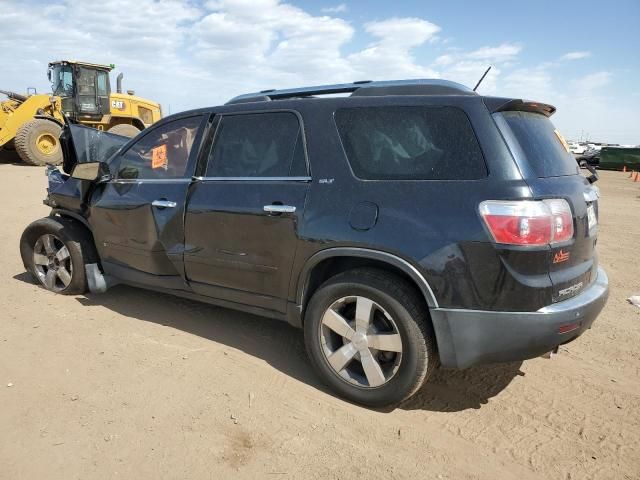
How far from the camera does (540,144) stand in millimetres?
2838

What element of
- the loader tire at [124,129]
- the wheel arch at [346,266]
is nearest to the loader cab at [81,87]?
the loader tire at [124,129]

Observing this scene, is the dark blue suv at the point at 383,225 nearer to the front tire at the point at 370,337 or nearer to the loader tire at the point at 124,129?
the front tire at the point at 370,337

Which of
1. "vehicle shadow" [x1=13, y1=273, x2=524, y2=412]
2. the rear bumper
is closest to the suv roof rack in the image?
the rear bumper

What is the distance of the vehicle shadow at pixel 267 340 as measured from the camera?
10.2 feet

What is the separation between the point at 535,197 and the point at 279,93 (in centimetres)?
199

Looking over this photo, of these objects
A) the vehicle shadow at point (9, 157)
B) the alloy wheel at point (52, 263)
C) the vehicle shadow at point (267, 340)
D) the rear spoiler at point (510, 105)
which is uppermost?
the rear spoiler at point (510, 105)

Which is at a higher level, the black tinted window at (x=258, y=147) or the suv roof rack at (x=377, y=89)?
the suv roof rack at (x=377, y=89)

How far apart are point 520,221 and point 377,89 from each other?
1.22 meters

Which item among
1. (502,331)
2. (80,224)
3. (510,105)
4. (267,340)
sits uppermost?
(510,105)

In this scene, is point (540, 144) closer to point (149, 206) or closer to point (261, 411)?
point (261, 411)

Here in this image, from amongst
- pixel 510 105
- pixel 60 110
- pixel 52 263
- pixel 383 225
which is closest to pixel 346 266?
pixel 383 225

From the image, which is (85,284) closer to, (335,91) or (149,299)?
(149,299)

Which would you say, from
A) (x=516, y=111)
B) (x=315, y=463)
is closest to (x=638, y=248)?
(x=516, y=111)

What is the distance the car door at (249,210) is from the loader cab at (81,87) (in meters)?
15.6
